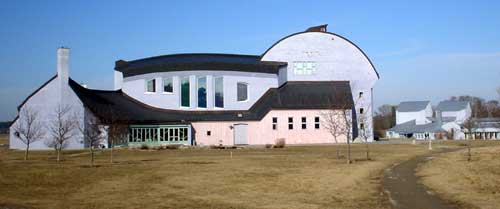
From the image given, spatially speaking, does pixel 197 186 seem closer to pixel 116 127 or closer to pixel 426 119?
pixel 116 127

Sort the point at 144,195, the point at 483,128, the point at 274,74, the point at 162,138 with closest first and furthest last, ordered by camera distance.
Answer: the point at 144,195 < the point at 162,138 < the point at 274,74 < the point at 483,128

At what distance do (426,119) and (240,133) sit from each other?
2542 inches

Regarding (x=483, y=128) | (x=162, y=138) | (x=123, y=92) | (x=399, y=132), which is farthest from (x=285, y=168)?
(x=399, y=132)

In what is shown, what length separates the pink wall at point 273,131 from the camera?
63.1 m

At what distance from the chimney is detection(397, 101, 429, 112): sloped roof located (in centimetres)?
8072

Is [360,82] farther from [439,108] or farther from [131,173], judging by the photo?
[439,108]

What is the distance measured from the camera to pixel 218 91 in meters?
66.6

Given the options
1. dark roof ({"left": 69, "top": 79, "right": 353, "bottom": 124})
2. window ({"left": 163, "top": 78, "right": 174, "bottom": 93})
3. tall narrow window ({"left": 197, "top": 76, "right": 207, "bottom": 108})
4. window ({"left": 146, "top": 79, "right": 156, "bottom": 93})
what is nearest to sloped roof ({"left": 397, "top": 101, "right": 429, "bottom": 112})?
dark roof ({"left": 69, "top": 79, "right": 353, "bottom": 124})

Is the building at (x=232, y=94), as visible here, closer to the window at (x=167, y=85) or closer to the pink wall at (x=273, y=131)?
the window at (x=167, y=85)

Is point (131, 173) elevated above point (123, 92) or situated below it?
below

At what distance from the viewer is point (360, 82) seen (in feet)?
228

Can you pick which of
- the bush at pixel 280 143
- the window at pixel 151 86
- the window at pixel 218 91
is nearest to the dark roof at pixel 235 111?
the window at pixel 218 91

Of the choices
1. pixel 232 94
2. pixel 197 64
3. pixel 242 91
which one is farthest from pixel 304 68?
pixel 197 64

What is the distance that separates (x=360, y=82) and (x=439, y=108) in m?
55.1
